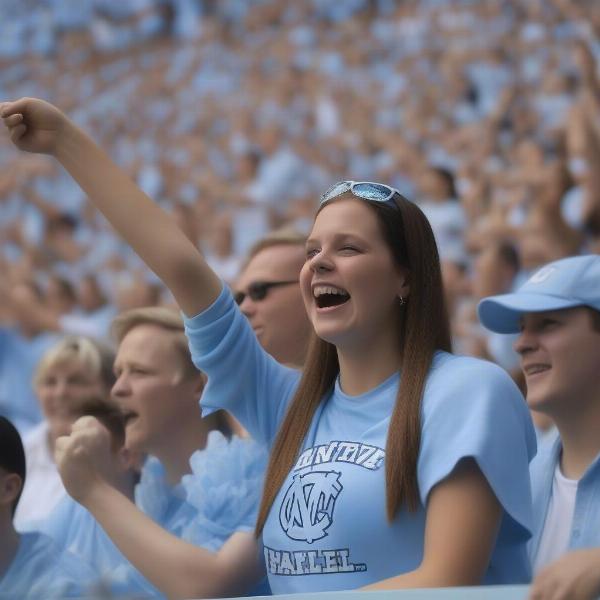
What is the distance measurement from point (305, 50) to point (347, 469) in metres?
6.02

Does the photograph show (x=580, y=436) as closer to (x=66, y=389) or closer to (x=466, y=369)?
(x=466, y=369)

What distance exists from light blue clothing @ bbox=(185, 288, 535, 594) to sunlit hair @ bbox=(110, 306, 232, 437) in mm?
643

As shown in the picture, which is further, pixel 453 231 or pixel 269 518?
pixel 453 231

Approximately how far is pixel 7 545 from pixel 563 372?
0.79 metres

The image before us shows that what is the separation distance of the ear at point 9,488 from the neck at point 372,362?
0.60m

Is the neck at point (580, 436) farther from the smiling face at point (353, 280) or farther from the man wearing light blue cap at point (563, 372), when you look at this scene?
the smiling face at point (353, 280)

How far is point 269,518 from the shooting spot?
1.29 metres

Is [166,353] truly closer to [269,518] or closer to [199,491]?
[199,491]

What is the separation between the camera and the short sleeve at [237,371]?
1.39 meters

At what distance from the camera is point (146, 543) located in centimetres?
140

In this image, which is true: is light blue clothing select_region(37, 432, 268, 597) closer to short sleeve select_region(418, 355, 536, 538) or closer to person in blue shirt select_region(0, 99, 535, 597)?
person in blue shirt select_region(0, 99, 535, 597)

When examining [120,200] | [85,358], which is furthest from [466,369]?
[85,358]

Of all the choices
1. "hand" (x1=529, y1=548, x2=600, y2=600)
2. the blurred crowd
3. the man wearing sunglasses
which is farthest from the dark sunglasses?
the blurred crowd

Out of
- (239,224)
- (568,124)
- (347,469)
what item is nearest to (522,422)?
(347,469)
